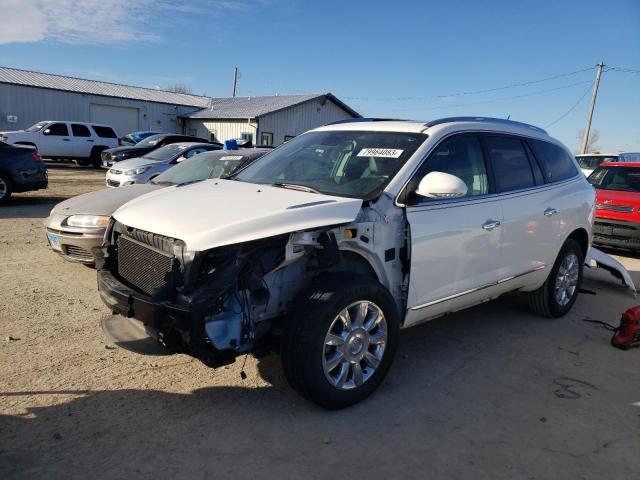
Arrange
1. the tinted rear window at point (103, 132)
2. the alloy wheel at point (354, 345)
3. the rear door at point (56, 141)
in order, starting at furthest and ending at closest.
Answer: the tinted rear window at point (103, 132) < the rear door at point (56, 141) < the alloy wheel at point (354, 345)

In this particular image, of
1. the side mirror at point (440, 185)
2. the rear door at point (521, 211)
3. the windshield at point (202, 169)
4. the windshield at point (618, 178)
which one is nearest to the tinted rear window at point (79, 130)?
the windshield at point (202, 169)

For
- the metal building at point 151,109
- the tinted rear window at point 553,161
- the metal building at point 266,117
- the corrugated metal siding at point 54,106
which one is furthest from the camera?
the metal building at point 266,117

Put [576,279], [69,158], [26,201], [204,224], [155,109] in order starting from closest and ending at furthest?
[204,224] → [576,279] → [26,201] → [69,158] → [155,109]

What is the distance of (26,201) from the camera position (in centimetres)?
1154

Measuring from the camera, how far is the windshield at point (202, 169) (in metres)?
7.45

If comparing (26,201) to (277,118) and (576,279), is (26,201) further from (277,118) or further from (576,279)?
(277,118)

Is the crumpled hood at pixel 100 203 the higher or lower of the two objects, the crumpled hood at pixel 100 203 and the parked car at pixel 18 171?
the higher

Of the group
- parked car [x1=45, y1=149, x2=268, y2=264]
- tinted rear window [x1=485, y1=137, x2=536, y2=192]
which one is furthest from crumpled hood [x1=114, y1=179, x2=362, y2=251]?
tinted rear window [x1=485, y1=137, x2=536, y2=192]

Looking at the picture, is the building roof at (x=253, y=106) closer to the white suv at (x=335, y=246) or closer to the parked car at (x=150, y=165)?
the parked car at (x=150, y=165)

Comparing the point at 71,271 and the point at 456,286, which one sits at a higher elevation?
the point at 456,286

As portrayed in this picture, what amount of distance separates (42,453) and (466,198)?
326 centimetres

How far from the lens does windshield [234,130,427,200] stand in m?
3.76

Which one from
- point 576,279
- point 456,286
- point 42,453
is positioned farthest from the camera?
point 576,279

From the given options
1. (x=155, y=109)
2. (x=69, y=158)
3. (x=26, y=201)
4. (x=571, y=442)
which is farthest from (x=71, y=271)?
(x=155, y=109)
